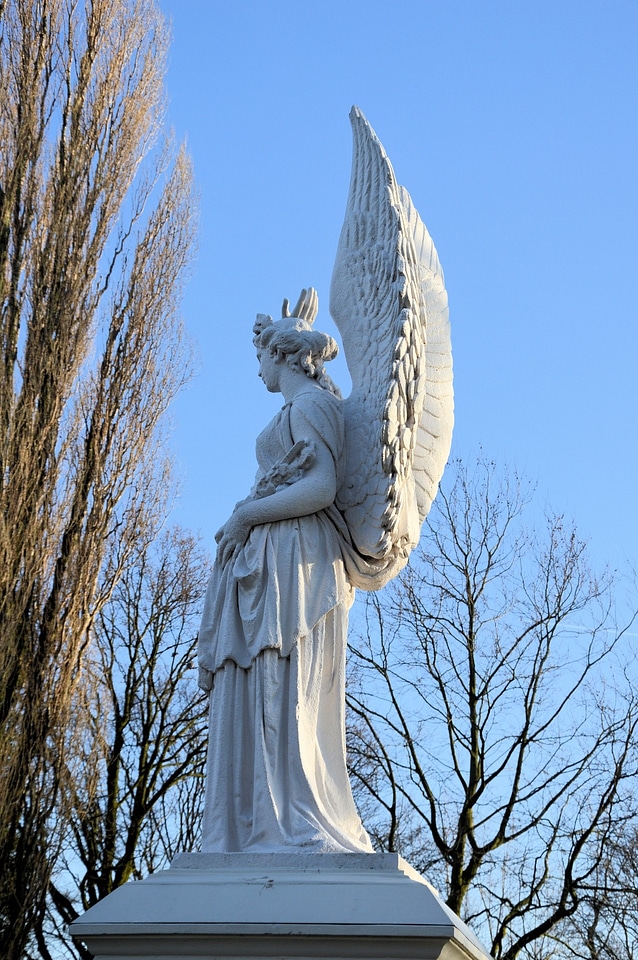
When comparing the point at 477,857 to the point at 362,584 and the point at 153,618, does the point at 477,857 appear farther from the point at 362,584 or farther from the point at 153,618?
the point at 362,584

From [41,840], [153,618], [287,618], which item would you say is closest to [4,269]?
[153,618]

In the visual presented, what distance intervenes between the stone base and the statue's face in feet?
6.28

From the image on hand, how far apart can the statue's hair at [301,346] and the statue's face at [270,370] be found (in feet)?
0.08

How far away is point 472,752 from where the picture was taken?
518 inches

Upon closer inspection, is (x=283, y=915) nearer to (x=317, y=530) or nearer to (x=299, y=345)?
(x=317, y=530)

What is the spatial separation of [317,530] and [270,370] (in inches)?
30.5

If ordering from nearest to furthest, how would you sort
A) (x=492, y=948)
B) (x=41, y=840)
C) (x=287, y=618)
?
(x=287, y=618)
(x=41, y=840)
(x=492, y=948)

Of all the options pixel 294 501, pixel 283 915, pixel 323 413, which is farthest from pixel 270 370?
pixel 283 915

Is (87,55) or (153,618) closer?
(87,55)

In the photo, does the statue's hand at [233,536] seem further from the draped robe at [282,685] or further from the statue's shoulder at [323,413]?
the statue's shoulder at [323,413]

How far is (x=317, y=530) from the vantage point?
4824 mm

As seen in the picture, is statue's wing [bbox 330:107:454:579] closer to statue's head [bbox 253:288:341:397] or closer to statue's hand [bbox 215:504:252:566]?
statue's head [bbox 253:288:341:397]

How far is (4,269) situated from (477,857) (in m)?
7.52

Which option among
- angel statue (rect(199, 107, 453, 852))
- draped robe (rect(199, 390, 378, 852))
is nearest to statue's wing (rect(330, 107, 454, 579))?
angel statue (rect(199, 107, 453, 852))
